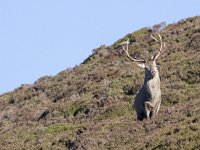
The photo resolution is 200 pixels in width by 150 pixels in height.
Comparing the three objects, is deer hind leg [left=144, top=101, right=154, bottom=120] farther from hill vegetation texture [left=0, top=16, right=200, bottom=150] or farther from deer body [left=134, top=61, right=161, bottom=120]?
hill vegetation texture [left=0, top=16, right=200, bottom=150]

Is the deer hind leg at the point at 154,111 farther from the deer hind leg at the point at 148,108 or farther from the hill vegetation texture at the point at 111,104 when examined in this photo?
the hill vegetation texture at the point at 111,104

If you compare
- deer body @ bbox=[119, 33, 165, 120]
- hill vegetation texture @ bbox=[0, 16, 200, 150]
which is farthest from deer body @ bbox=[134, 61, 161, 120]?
hill vegetation texture @ bbox=[0, 16, 200, 150]

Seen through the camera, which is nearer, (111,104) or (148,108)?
(148,108)

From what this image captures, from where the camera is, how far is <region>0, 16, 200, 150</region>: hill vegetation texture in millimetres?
19766

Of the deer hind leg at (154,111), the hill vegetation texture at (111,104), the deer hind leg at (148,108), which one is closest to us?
the hill vegetation texture at (111,104)

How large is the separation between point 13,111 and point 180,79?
1046cm

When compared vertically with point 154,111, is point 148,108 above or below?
above

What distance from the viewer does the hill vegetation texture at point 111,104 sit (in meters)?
19.8

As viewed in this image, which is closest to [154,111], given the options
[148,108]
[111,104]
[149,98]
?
[148,108]

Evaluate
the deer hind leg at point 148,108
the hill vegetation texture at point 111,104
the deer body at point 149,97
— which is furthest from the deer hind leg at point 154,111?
the hill vegetation texture at point 111,104

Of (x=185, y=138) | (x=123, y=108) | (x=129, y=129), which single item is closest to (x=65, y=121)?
(x=123, y=108)

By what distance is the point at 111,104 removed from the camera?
28.0m

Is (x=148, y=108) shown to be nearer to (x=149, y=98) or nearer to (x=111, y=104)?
(x=149, y=98)

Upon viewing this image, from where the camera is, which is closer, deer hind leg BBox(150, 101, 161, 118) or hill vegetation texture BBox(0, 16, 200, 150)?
hill vegetation texture BBox(0, 16, 200, 150)
